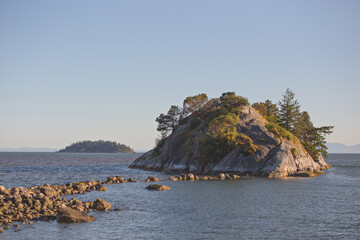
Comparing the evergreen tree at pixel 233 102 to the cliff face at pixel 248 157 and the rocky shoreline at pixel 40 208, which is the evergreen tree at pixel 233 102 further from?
the rocky shoreline at pixel 40 208

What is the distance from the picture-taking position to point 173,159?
95.4 m

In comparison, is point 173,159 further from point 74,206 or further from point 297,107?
point 74,206

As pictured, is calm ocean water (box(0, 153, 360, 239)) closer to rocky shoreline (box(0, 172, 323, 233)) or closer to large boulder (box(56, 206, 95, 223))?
large boulder (box(56, 206, 95, 223))

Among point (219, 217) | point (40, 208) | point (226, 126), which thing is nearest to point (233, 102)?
point (226, 126)

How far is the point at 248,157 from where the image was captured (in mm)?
80500

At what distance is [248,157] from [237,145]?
15.3ft

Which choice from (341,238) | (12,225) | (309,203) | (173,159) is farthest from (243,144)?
(12,225)

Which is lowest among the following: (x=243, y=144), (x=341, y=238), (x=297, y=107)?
(x=341, y=238)

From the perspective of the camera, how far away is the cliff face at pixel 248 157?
78250mm

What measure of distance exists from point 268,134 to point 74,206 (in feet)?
202

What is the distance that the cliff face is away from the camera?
3081 inches

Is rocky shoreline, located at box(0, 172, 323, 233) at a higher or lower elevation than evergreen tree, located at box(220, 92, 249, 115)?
lower

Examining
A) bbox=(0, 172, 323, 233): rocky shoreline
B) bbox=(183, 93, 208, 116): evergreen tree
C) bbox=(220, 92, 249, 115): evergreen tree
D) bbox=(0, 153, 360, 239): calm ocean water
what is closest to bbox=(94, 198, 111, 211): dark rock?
bbox=(0, 172, 323, 233): rocky shoreline

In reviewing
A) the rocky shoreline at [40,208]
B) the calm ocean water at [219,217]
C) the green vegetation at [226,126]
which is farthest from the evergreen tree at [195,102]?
the rocky shoreline at [40,208]
